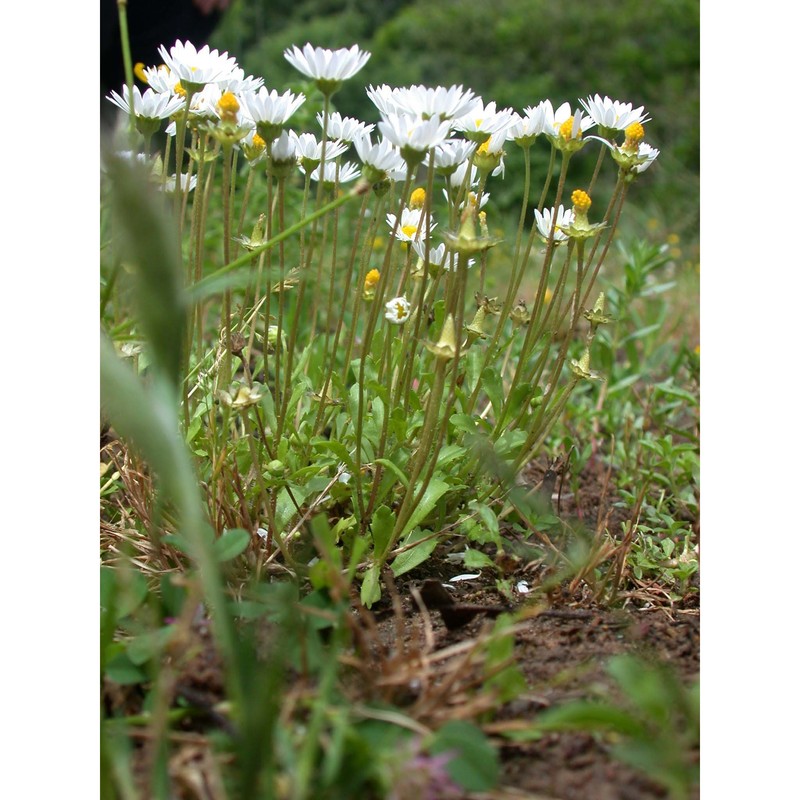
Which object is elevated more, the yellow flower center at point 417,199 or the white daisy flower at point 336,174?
the white daisy flower at point 336,174

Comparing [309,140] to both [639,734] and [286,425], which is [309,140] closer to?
[286,425]

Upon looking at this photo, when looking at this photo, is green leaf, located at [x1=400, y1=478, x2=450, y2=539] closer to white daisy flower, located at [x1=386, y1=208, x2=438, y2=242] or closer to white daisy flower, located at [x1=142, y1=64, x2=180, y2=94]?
white daisy flower, located at [x1=386, y1=208, x2=438, y2=242]

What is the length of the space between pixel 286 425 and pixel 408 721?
58cm

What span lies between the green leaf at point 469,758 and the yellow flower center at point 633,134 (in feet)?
2.19

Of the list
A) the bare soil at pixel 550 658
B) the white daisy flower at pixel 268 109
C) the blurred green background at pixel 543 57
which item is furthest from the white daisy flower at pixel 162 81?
the blurred green background at pixel 543 57

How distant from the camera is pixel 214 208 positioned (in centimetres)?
244

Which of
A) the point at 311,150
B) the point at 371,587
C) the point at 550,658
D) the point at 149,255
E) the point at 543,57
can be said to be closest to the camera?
the point at 149,255

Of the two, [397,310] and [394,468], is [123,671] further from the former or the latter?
[397,310]

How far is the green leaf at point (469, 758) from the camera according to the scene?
1.91 feet

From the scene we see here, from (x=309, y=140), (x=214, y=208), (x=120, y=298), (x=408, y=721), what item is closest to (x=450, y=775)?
(x=408, y=721)

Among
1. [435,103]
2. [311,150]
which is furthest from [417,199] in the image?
[435,103]

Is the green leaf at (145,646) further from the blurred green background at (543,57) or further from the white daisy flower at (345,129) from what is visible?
the blurred green background at (543,57)

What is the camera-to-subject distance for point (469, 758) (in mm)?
589

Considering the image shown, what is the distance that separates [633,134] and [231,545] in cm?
61
